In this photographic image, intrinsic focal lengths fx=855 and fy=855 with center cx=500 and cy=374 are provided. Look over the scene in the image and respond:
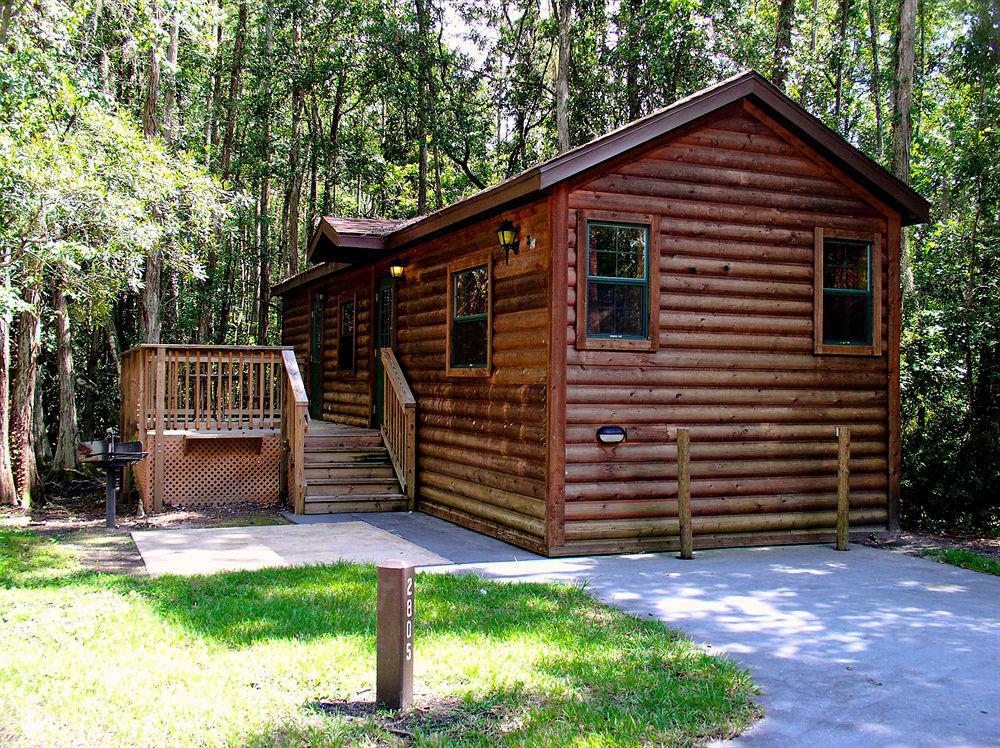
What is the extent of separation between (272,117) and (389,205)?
235 inches

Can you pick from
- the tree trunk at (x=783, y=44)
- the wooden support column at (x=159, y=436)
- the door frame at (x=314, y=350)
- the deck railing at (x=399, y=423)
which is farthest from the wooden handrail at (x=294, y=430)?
the tree trunk at (x=783, y=44)

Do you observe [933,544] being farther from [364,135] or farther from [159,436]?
[364,135]

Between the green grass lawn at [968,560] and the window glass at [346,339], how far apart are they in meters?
9.31

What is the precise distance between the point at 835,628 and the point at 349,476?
699cm

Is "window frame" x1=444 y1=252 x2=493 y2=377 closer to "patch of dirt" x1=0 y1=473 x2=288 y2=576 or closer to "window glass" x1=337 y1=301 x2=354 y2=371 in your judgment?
"patch of dirt" x1=0 y1=473 x2=288 y2=576

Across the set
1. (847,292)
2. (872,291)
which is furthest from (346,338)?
(872,291)

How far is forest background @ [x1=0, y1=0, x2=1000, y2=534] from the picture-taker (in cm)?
1061

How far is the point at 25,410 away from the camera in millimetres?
13883

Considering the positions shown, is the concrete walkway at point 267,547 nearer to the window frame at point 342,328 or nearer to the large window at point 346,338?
the window frame at point 342,328

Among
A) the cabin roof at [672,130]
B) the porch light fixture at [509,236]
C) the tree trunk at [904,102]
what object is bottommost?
the porch light fixture at [509,236]

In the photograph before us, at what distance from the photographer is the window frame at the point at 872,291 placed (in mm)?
9117

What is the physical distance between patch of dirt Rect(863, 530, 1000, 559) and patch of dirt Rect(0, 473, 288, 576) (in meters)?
6.76

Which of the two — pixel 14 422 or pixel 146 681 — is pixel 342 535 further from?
pixel 14 422

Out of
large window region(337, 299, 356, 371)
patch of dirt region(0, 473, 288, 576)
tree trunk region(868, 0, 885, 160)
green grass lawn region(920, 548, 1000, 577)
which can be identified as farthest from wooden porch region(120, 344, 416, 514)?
tree trunk region(868, 0, 885, 160)
